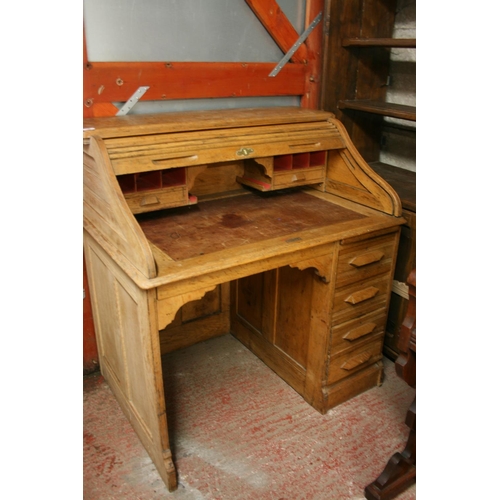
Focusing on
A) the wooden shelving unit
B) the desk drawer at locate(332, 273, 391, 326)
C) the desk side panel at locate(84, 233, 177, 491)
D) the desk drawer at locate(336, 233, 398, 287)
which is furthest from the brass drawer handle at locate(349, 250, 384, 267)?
the desk side panel at locate(84, 233, 177, 491)

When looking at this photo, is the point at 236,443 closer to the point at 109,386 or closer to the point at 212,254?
the point at 109,386

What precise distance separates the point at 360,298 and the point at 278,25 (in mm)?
1527

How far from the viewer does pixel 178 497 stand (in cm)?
208

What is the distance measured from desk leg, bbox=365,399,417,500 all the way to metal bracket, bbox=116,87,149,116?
1863 mm

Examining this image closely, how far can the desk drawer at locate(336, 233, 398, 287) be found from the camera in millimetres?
2319

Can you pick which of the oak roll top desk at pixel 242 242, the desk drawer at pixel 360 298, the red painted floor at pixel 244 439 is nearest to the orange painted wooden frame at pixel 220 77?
the oak roll top desk at pixel 242 242

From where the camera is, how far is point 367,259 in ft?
7.81

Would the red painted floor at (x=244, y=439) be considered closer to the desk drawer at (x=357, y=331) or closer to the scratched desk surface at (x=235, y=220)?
the desk drawer at (x=357, y=331)

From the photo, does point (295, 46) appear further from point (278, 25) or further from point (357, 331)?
point (357, 331)

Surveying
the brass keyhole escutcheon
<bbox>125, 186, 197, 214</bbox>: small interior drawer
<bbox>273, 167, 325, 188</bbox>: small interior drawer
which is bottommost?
<bbox>125, 186, 197, 214</bbox>: small interior drawer

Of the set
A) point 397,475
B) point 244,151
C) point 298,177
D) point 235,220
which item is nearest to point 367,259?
point 298,177

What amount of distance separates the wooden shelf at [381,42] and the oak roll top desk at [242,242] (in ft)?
1.57

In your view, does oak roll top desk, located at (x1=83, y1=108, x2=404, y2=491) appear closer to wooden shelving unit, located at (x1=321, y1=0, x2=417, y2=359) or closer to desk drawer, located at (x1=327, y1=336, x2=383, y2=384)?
desk drawer, located at (x1=327, y1=336, x2=383, y2=384)

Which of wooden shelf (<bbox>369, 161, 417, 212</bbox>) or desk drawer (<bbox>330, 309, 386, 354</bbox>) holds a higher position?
wooden shelf (<bbox>369, 161, 417, 212</bbox>)
